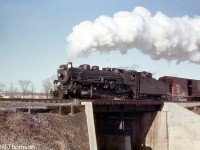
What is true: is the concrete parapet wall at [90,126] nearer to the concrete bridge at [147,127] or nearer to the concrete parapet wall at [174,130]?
the concrete bridge at [147,127]

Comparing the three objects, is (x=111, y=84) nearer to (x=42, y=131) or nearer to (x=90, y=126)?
(x=90, y=126)

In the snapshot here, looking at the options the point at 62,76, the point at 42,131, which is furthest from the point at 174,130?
the point at 42,131

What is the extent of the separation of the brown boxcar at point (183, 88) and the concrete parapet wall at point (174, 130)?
8.38 m

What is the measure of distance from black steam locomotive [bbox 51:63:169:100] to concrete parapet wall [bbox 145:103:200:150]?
12.8 ft

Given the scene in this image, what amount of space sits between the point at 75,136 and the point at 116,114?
14.3 meters

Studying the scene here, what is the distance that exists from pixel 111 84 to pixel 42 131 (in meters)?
14.3

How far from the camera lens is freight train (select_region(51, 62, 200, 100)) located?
89.4 feet

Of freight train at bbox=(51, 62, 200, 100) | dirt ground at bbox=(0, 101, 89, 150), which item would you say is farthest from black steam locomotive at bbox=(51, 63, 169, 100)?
dirt ground at bbox=(0, 101, 89, 150)

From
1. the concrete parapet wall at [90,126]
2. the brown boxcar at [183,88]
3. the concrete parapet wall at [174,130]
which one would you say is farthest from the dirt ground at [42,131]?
the brown boxcar at [183,88]

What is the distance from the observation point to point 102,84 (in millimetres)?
29078

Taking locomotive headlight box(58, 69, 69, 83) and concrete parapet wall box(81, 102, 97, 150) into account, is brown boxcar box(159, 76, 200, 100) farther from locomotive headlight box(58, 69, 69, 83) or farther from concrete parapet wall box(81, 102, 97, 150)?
concrete parapet wall box(81, 102, 97, 150)

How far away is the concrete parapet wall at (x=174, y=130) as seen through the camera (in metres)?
28.5

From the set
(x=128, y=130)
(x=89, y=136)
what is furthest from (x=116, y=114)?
(x=89, y=136)

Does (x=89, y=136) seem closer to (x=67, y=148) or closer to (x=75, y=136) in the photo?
(x=75, y=136)
